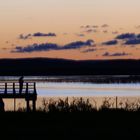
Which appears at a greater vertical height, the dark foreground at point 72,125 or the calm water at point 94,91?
the dark foreground at point 72,125

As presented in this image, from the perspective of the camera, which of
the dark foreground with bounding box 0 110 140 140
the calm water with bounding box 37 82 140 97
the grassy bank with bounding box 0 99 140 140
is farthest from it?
the calm water with bounding box 37 82 140 97

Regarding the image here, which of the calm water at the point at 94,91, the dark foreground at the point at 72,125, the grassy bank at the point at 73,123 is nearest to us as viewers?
the dark foreground at the point at 72,125

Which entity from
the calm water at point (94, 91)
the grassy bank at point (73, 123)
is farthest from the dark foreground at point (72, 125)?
the calm water at point (94, 91)

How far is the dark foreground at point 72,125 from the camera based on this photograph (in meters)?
23.1

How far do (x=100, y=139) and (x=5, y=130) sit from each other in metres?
4.51

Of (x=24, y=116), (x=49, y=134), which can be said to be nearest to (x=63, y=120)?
(x=24, y=116)

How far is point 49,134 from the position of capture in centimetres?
2339

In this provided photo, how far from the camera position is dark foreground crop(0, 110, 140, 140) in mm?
23078

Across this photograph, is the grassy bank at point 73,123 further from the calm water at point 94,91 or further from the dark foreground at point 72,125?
the calm water at point 94,91

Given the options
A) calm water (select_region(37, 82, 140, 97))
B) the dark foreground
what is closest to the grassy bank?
the dark foreground

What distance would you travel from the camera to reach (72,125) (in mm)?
26578

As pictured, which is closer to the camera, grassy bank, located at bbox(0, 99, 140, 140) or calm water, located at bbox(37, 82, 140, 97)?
grassy bank, located at bbox(0, 99, 140, 140)

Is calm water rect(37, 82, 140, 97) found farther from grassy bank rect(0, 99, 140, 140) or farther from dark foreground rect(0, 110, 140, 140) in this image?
dark foreground rect(0, 110, 140, 140)

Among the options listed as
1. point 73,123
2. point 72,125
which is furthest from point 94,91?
point 72,125
